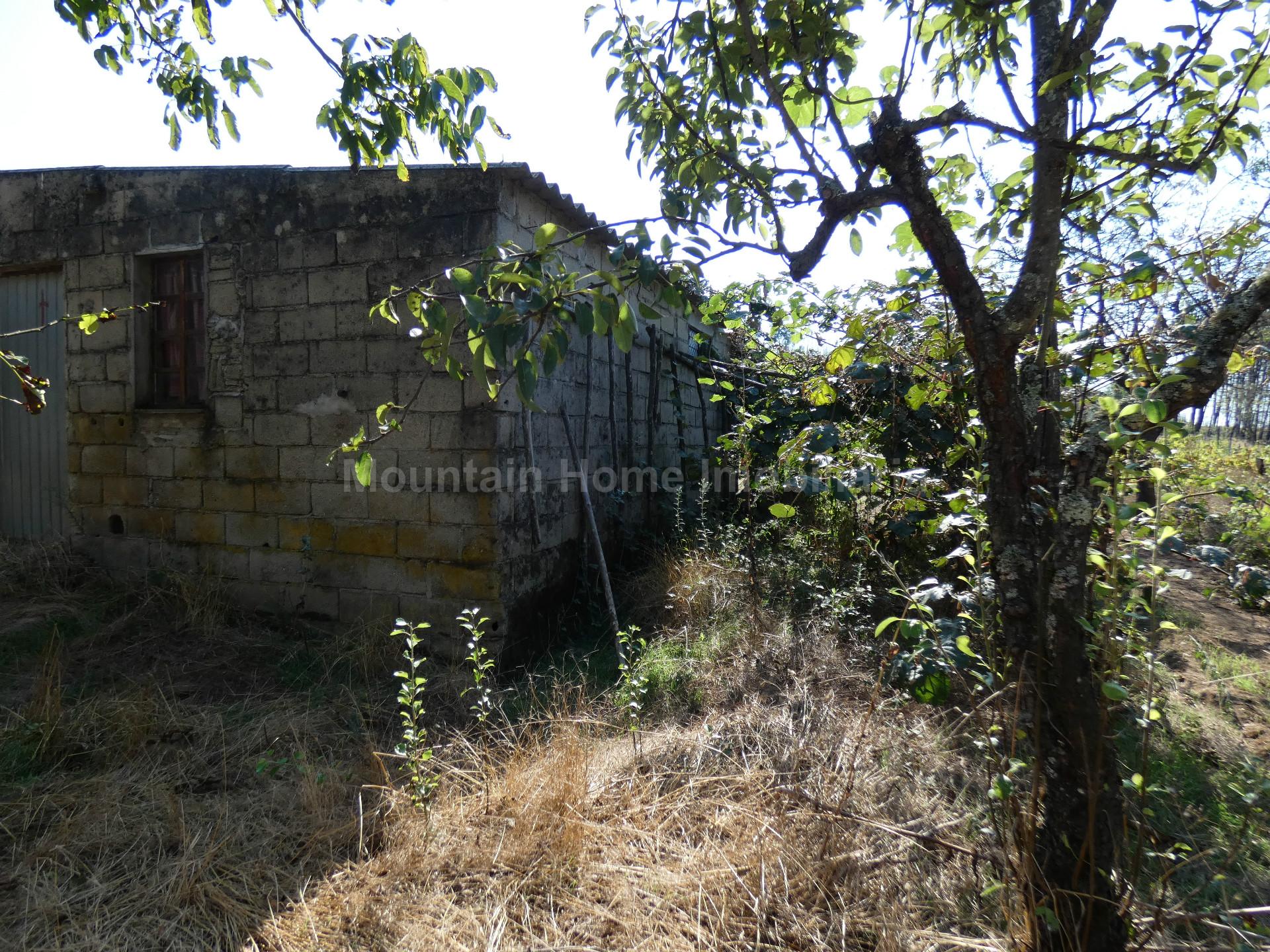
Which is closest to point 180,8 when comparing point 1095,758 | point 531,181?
point 531,181

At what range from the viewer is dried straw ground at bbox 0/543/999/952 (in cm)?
219

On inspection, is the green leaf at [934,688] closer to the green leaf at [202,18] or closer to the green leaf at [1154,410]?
the green leaf at [1154,410]

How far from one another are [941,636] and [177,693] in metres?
3.75

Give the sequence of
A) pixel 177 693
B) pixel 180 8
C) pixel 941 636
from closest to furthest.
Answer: pixel 941 636 → pixel 180 8 → pixel 177 693

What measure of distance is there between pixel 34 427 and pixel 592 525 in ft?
13.7

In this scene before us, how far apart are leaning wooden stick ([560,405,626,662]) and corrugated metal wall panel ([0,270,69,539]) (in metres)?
3.59

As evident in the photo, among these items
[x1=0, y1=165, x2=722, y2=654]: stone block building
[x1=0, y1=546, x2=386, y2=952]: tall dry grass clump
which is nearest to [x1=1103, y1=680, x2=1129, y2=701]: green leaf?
[x1=0, y1=546, x2=386, y2=952]: tall dry grass clump

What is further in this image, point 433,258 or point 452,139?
point 433,258

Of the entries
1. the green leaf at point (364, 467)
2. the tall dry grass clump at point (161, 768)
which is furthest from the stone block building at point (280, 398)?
the green leaf at point (364, 467)

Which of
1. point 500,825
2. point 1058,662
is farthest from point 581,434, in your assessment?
point 1058,662

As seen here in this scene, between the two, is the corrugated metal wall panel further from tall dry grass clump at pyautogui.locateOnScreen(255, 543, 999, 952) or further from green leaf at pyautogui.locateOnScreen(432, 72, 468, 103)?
green leaf at pyautogui.locateOnScreen(432, 72, 468, 103)

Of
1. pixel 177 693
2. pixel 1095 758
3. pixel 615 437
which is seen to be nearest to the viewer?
pixel 1095 758

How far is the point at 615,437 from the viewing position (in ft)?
18.8

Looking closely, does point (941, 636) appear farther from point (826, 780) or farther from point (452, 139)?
point (452, 139)
